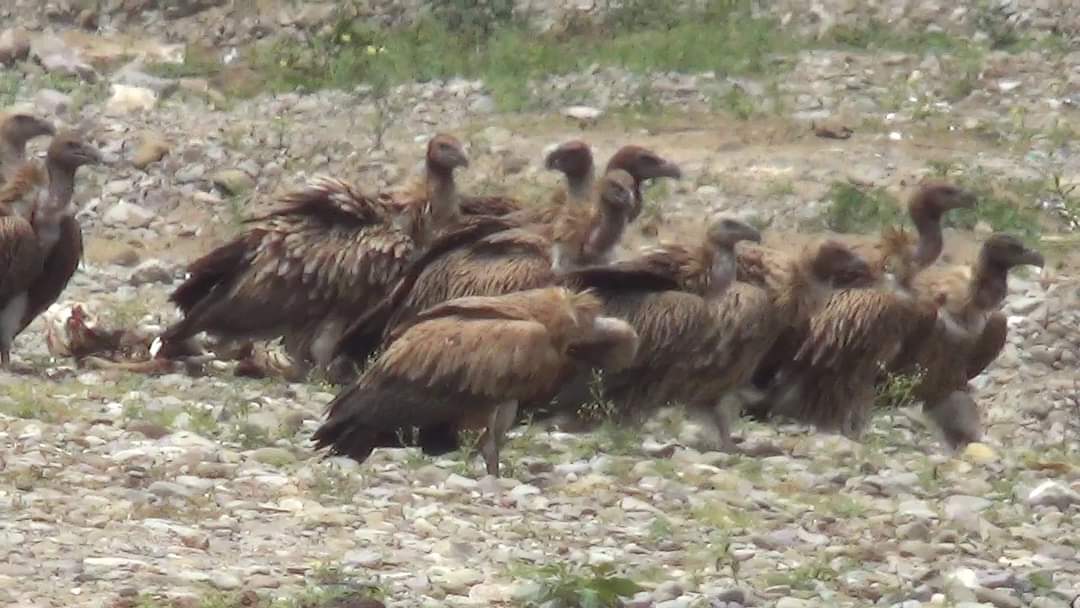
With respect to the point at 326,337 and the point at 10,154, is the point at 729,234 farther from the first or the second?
the point at 10,154

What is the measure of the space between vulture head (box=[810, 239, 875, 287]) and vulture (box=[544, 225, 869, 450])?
2 cm

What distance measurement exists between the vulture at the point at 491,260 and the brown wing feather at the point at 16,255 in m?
1.51

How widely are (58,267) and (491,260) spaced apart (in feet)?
7.23

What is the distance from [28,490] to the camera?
787cm

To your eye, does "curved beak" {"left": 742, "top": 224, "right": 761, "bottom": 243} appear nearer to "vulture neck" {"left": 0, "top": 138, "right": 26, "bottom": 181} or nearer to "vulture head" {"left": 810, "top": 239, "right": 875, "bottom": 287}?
"vulture head" {"left": 810, "top": 239, "right": 875, "bottom": 287}

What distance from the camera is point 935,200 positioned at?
12055 mm

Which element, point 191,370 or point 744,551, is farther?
point 191,370

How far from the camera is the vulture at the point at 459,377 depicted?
882 cm

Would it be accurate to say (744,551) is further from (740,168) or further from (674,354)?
(740,168)

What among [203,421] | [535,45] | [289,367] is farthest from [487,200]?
[535,45]

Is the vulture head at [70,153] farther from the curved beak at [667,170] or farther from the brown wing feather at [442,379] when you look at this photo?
the brown wing feather at [442,379]

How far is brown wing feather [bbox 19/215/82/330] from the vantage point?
11578mm

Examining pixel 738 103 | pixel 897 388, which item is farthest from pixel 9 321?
pixel 738 103

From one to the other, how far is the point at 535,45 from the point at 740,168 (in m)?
4.29
